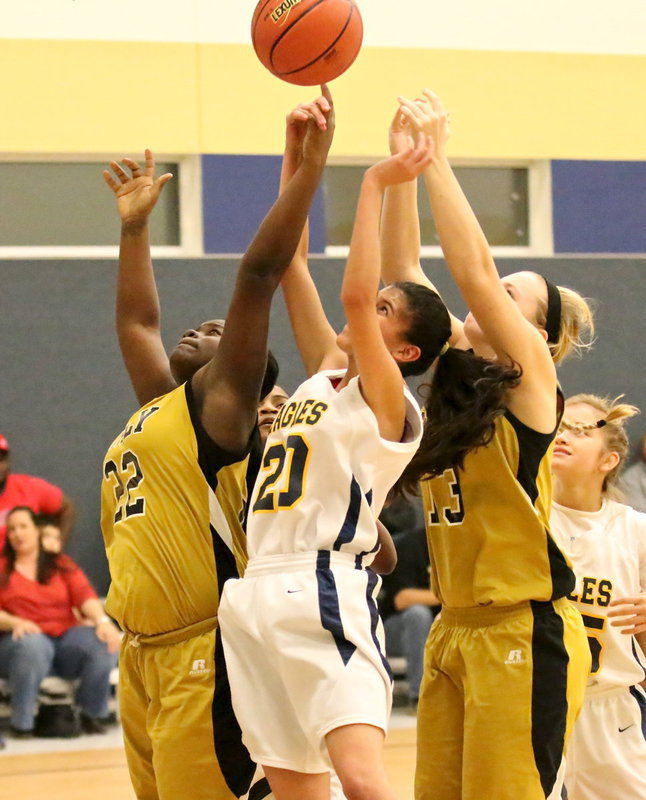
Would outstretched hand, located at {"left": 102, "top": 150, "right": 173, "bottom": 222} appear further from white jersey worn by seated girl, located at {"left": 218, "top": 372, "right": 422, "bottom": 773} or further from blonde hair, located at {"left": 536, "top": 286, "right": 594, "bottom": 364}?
blonde hair, located at {"left": 536, "top": 286, "right": 594, "bottom": 364}

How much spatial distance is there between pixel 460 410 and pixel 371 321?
440mm

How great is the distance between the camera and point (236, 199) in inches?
389

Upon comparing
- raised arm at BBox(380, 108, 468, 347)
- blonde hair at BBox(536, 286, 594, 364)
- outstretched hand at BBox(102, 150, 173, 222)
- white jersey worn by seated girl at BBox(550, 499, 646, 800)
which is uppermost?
outstretched hand at BBox(102, 150, 173, 222)

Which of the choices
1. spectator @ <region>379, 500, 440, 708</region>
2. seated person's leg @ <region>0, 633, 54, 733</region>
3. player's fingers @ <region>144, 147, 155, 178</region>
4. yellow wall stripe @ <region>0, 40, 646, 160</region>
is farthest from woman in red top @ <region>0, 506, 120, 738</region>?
player's fingers @ <region>144, 147, 155, 178</region>

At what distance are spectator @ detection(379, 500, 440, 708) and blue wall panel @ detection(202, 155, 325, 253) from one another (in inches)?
97.2

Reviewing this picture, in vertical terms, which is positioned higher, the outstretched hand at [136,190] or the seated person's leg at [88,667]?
the outstretched hand at [136,190]

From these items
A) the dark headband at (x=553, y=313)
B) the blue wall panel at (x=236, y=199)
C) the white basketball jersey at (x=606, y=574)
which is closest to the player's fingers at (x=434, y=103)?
the dark headband at (x=553, y=313)

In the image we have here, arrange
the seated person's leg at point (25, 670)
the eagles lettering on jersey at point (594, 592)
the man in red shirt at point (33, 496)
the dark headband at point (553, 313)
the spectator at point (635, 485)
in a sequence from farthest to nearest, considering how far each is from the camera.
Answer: the spectator at point (635, 485)
the man in red shirt at point (33, 496)
the seated person's leg at point (25, 670)
the eagles lettering on jersey at point (594, 592)
the dark headband at point (553, 313)

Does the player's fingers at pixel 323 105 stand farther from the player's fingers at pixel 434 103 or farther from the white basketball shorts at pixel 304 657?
the white basketball shorts at pixel 304 657

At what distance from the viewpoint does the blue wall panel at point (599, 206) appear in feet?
34.4

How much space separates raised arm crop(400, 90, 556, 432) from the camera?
141 inches

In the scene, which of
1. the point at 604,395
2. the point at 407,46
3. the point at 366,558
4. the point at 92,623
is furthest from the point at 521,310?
the point at 407,46

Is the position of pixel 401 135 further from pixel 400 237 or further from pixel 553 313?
pixel 553 313

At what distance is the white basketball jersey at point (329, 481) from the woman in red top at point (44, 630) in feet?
15.6
